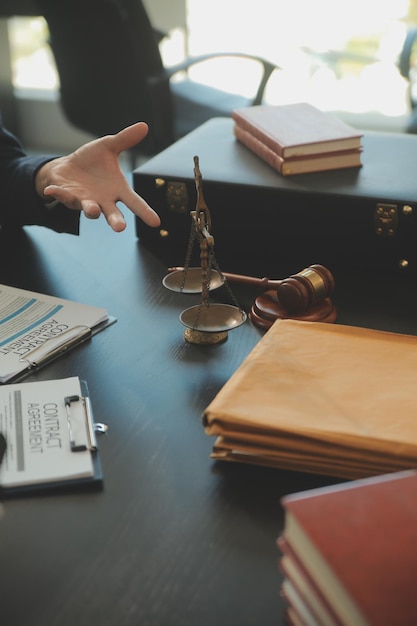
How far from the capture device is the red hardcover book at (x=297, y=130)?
1312 mm

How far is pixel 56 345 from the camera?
3.34ft

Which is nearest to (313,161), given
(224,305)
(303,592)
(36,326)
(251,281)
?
(251,281)

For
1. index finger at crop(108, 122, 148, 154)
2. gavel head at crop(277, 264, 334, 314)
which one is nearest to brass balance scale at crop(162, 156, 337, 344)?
gavel head at crop(277, 264, 334, 314)

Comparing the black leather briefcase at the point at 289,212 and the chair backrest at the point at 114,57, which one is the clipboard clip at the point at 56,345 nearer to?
the black leather briefcase at the point at 289,212

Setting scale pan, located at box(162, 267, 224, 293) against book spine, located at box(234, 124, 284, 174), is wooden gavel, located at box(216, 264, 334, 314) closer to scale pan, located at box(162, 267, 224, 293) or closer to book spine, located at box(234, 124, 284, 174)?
scale pan, located at box(162, 267, 224, 293)

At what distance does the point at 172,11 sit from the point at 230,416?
3.33 meters

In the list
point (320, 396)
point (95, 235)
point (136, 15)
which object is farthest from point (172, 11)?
point (320, 396)

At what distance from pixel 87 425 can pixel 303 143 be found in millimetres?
682

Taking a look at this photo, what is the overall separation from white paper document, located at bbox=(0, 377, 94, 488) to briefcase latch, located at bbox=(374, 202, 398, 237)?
58 cm

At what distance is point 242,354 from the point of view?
39.8 inches

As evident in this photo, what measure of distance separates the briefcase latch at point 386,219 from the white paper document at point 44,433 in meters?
0.58

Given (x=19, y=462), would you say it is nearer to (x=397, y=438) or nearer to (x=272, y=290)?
(x=397, y=438)

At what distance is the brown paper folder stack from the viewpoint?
0.75 m

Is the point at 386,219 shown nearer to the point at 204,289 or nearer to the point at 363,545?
the point at 204,289
